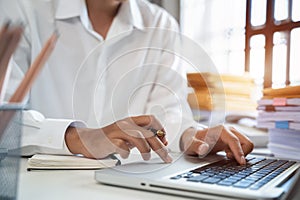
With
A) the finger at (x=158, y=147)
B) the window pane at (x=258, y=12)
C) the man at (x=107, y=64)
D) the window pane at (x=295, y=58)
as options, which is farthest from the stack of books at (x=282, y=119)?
the window pane at (x=258, y=12)

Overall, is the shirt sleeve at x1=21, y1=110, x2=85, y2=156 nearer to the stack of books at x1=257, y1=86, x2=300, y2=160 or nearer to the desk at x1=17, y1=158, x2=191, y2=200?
the desk at x1=17, y1=158, x2=191, y2=200

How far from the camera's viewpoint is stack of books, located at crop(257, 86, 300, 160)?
954 millimetres

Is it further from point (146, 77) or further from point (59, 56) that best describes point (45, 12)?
point (146, 77)

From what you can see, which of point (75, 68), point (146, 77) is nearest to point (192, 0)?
point (146, 77)

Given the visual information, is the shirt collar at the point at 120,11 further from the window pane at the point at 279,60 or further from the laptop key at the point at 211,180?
the laptop key at the point at 211,180

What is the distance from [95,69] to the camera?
1137 mm

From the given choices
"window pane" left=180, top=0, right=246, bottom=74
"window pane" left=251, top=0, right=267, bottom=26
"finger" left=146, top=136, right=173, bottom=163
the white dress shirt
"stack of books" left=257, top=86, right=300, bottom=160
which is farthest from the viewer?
"window pane" left=180, top=0, right=246, bottom=74

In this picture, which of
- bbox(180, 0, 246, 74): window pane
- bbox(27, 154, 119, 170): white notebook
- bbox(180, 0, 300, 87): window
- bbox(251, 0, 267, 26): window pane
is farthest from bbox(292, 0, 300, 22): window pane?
bbox(27, 154, 119, 170): white notebook

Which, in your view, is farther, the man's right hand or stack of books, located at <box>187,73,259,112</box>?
stack of books, located at <box>187,73,259,112</box>

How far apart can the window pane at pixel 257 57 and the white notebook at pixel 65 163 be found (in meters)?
1.06

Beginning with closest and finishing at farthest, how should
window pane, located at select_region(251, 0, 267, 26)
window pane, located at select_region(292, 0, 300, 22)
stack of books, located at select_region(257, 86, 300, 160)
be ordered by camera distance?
stack of books, located at select_region(257, 86, 300, 160)
window pane, located at select_region(292, 0, 300, 22)
window pane, located at select_region(251, 0, 267, 26)

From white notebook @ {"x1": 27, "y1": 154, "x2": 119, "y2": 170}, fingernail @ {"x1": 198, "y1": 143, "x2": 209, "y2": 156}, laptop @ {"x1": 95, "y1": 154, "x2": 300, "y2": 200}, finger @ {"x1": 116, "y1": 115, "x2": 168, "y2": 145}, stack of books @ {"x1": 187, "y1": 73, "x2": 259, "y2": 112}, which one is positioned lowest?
white notebook @ {"x1": 27, "y1": 154, "x2": 119, "y2": 170}

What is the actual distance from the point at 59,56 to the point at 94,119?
1.13 feet

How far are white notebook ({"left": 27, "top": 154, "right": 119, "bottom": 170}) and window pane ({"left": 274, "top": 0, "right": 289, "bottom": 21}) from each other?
106 centimetres
